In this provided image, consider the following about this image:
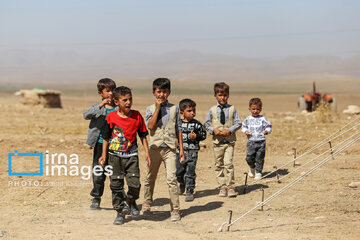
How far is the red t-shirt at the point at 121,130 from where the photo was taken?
5930 millimetres

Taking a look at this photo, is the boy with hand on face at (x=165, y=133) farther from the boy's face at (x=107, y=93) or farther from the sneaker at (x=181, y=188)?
the sneaker at (x=181, y=188)

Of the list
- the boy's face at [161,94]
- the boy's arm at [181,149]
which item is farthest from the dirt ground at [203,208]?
the boy's face at [161,94]

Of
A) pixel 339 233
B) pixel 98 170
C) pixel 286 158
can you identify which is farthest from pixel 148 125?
A: pixel 286 158

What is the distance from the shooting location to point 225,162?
24.1 ft

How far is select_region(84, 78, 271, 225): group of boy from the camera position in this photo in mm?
5957

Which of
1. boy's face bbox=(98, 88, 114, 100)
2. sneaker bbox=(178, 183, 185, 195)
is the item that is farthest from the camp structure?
boy's face bbox=(98, 88, 114, 100)

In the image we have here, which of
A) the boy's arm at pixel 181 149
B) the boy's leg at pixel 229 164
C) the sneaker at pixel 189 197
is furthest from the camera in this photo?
the boy's leg at pixel 229 164

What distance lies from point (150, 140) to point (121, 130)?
452 mm

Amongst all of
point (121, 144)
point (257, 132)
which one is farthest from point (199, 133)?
point (121, 144)

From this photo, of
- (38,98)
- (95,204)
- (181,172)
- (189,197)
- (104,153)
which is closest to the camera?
(104,153)

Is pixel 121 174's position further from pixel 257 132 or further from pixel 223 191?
pixel 257 132

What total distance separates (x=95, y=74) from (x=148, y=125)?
127m

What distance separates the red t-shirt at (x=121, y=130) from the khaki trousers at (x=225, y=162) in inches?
67.6

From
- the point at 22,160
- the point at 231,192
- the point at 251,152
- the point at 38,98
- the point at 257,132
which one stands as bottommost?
the point at 231,192
